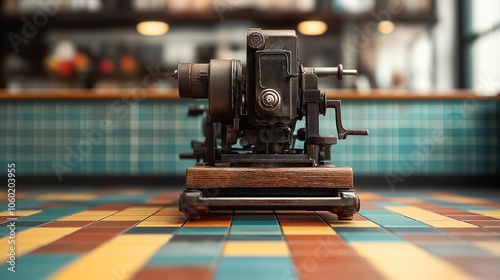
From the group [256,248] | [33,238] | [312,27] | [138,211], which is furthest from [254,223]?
[312,27]

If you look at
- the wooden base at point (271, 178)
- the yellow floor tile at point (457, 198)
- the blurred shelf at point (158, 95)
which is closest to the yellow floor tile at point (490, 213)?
the yellow floor tile at point (457, 198)

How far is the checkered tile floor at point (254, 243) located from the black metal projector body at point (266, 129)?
0.33 ft

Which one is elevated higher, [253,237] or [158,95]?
[158,95]

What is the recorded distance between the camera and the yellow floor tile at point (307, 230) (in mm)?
1756

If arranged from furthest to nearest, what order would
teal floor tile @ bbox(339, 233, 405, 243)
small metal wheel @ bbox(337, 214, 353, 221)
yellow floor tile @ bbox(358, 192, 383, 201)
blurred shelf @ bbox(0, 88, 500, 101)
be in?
1. blurred shelf @ bbox(0, 88, 500, 101)
2. yellow floor tile @ bbox(358, 192, 383, 201)
3. small metal wheel @ bbox(337, 214, 353, 221)
4. teal floor tile @ bbox(339, 233, 405, 243)

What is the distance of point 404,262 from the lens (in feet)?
4.34

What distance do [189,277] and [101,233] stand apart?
2.26 ft

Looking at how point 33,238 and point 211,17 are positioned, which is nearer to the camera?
point 33,238

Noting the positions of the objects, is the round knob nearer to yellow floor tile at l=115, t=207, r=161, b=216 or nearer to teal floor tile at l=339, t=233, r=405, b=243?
teal floor tile at l=339, t=233, r=405, b=243

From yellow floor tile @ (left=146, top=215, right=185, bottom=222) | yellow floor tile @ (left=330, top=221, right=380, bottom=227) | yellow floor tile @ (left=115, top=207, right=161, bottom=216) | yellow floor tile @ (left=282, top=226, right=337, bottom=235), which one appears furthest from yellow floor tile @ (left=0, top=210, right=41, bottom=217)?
yellow floor tile @ (left=330, top=221, right=380, bottom=227)

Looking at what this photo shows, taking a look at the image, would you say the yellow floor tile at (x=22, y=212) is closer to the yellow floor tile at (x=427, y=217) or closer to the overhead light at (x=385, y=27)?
the yellow floor tile at (x=427, y=217)

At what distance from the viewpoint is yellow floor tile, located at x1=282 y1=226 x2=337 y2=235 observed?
176 cm

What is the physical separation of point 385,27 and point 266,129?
3584 millimetres

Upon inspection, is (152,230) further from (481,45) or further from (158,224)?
(481,45)
